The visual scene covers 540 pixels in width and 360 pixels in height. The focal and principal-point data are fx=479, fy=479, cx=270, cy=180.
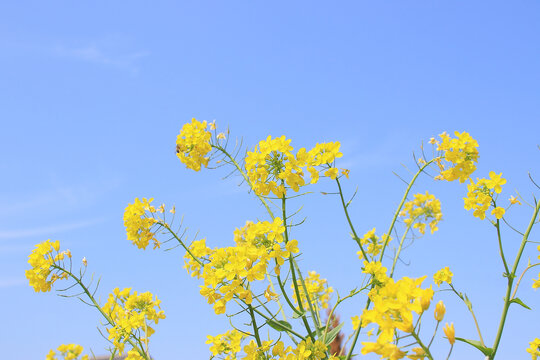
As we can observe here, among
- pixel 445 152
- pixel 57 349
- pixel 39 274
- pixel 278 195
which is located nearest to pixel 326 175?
pixel 278 195

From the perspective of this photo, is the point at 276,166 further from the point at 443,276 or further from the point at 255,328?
the point at 443,276

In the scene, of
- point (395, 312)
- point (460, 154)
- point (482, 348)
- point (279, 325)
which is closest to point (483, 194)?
point (460, 154)

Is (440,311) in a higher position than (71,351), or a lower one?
lower

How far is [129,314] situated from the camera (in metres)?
3.21

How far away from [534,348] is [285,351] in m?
1.86

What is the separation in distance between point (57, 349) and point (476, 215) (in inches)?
136

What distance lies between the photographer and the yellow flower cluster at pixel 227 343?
2.66 meters

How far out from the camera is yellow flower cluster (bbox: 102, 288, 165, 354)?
310cm

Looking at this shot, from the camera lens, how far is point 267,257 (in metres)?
2.20

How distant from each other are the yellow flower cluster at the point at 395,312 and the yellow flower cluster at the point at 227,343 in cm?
140

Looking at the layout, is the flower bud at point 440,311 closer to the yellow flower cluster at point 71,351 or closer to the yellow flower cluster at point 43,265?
the yellow flower cluster at point 43,265

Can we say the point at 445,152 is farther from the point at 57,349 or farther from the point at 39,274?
the point at 57,349

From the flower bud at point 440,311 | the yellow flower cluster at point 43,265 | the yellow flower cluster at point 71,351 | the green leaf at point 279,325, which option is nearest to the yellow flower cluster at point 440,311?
the flower bud at point 440,311

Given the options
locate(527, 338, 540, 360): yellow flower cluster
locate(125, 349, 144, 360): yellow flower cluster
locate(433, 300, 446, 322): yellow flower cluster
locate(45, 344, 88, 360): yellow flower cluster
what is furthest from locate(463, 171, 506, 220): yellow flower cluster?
locate(45, 344, 88, 360): yellow flower cluster
